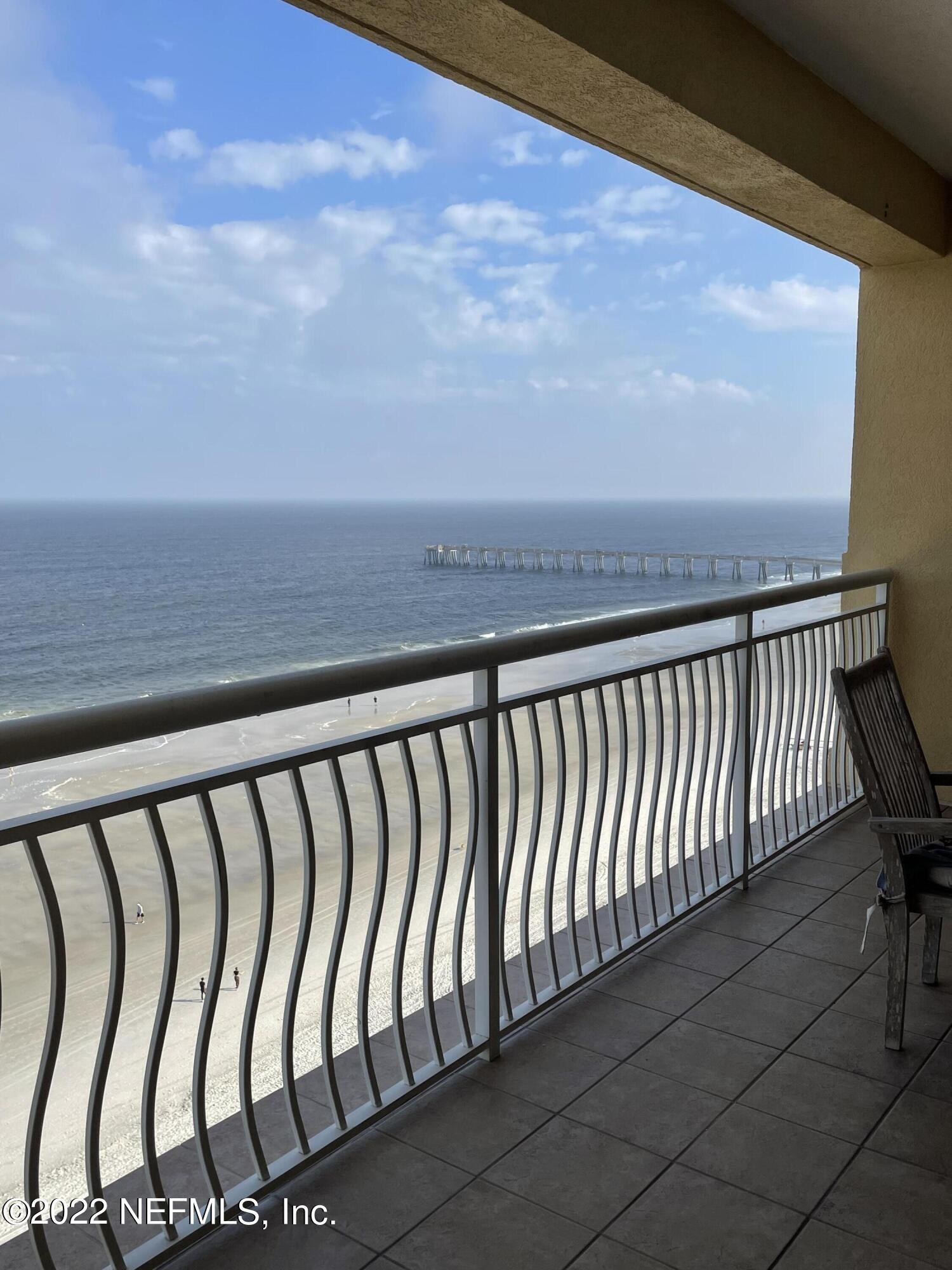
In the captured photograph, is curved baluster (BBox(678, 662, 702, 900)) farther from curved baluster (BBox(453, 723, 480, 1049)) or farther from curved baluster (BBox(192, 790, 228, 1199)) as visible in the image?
curved baluster (BBox(192, 790, 228, 1199))

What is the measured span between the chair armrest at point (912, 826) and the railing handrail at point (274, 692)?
0.78 m

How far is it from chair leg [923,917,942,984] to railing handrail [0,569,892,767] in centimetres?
118

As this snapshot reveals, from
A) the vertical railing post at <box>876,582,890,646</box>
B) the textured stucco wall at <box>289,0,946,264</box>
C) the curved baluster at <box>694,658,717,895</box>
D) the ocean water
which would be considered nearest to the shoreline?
the curved baluster at <box>694,658,717,895</box>

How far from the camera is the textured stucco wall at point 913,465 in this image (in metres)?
4.87

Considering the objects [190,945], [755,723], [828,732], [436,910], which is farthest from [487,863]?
[190,945]

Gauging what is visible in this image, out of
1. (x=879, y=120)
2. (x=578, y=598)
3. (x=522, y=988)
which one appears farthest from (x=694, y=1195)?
(x=578, y=598)

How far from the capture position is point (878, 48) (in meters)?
3.32

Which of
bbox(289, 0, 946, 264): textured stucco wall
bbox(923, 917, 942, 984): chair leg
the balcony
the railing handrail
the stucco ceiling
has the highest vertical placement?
the stucco ceiling

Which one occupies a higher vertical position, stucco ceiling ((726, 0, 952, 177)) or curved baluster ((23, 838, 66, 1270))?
stucco ceiling ((726, 0, 952, 177))

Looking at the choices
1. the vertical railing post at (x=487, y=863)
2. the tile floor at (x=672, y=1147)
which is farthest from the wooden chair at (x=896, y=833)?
the vertical railing post at (x=487, y=863)

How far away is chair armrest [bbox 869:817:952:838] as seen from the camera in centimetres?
250

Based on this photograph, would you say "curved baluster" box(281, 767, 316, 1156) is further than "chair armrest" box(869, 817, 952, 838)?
No

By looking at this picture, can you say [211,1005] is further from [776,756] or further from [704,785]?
[776,756]

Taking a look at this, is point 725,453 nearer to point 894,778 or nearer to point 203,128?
point 203,128
